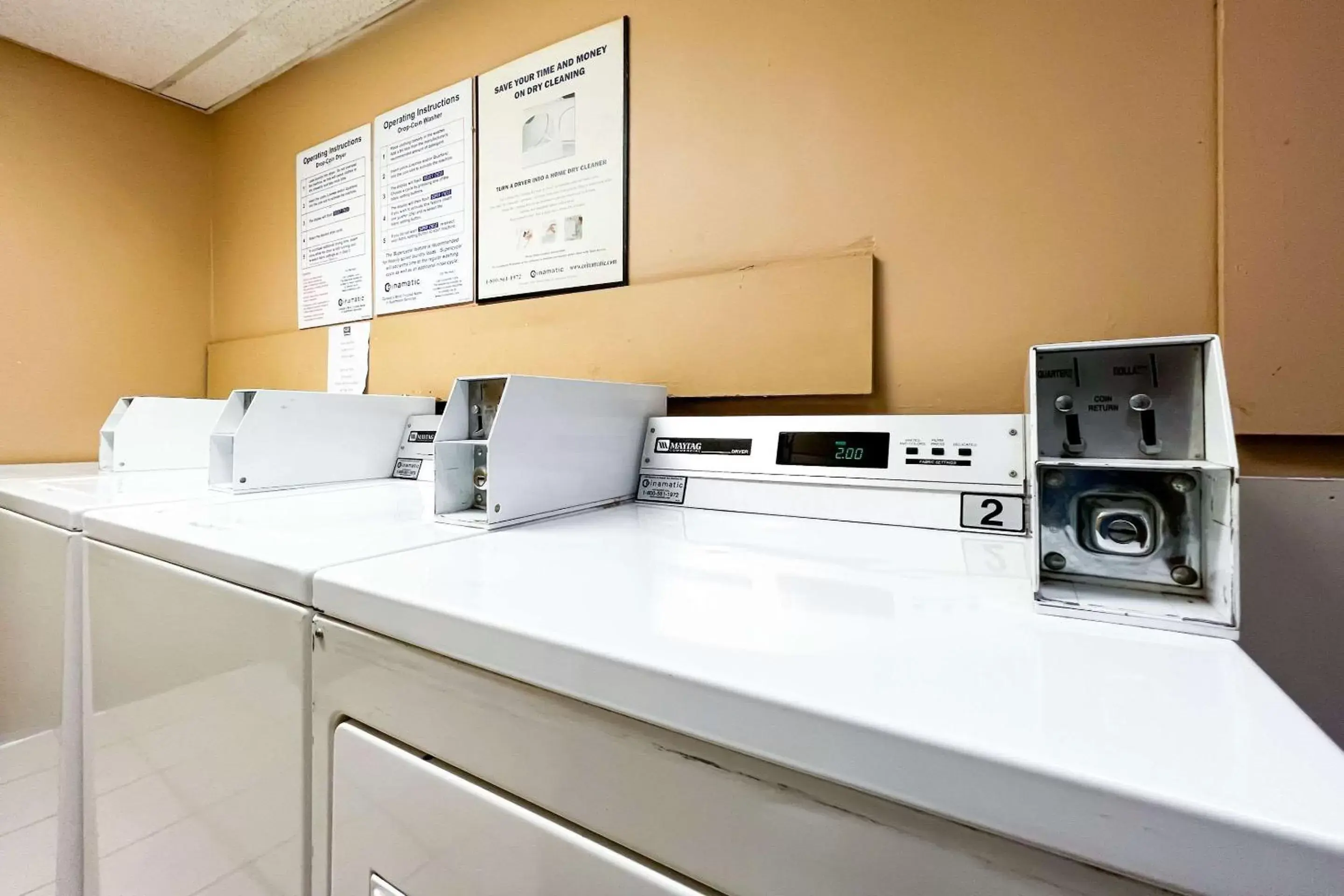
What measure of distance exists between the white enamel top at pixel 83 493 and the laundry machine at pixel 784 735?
72cm

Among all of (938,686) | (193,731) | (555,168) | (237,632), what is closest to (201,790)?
(193,731)

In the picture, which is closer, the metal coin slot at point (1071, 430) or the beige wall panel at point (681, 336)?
the metal coin slot at point (1071, 430)

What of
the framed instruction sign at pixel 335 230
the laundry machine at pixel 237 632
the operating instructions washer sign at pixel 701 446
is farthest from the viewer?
the framed instruction sign at pixel 335 230

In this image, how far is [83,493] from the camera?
3.62 feet

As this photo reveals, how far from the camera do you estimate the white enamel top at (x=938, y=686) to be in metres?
0.26

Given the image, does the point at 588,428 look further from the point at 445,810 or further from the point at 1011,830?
the point at 1011,830

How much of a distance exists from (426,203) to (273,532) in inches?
51.8

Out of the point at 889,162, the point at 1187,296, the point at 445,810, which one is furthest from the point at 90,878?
the point at 1187,296

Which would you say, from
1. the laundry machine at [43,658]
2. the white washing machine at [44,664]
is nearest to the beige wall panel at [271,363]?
the laundry machine at [43,658]

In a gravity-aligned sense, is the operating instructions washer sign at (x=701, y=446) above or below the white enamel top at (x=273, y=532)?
above

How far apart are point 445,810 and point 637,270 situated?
1.12m

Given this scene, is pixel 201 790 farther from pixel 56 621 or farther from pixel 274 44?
pixel 274 44

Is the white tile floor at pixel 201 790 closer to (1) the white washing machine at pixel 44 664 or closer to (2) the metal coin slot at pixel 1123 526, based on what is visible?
(1) the white washing machine at pixel 44 664

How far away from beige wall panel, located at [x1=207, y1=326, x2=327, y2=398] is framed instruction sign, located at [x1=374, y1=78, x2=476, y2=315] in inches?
14.5
